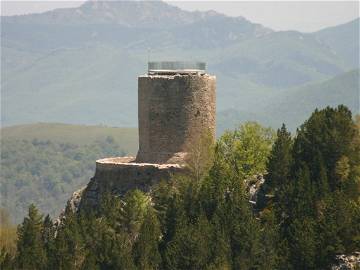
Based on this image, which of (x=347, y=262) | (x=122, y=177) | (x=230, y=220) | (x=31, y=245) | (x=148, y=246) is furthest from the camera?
(x=122, y=177)

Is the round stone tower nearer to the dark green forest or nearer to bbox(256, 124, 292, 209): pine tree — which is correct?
the dark green forest

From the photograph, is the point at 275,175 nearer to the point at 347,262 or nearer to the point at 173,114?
the point at 347,262

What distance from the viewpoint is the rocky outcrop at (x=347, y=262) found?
53938mm

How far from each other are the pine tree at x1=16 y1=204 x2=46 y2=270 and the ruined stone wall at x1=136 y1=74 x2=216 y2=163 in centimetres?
904

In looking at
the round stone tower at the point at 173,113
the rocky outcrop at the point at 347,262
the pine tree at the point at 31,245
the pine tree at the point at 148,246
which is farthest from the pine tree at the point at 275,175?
the pine tree at the point at 31,245

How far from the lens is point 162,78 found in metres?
71.8

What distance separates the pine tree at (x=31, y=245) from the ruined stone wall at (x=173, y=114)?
9035 millimetres

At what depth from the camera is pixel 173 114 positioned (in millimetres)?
71562

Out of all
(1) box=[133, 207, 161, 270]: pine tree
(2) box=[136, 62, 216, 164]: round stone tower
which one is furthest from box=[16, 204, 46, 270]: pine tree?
(2) box=[136, 62, 216, 164]: round stone tower

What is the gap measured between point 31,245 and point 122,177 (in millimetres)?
9788

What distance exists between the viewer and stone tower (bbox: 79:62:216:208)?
7138cm

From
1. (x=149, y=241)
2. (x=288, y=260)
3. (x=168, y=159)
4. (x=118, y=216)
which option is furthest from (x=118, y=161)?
(x=288, y=260)

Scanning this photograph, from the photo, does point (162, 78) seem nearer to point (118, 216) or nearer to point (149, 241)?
point (118, 216)

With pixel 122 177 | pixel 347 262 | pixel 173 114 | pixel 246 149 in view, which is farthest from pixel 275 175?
pixel 122 177
